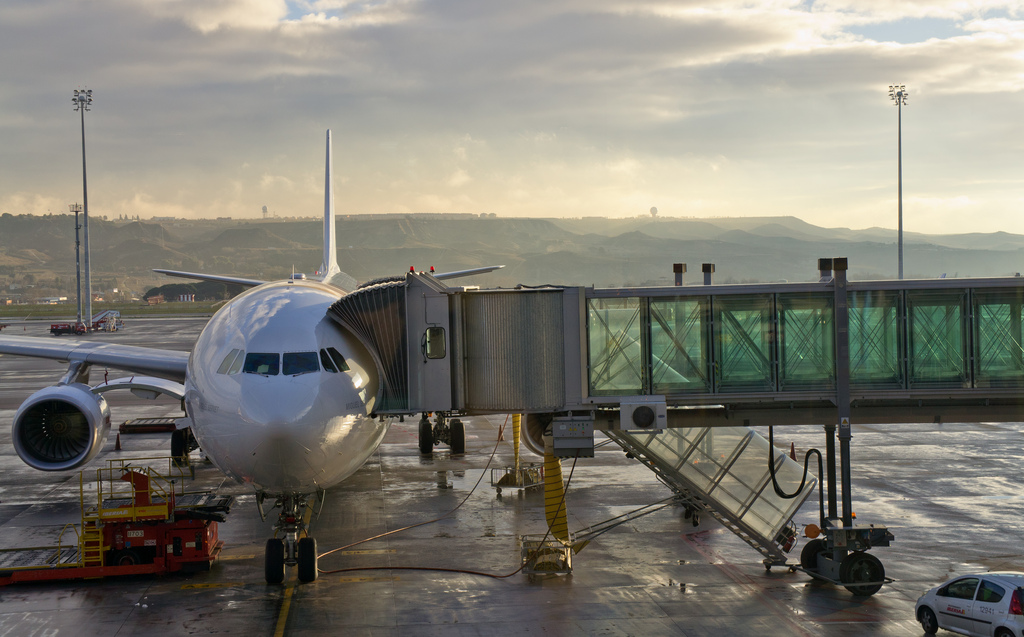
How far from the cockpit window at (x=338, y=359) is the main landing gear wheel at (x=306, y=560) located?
3690 mm

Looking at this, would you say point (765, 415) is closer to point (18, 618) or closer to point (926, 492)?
point (926, 492)

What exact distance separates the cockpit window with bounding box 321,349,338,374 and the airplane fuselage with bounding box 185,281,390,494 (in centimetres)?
2

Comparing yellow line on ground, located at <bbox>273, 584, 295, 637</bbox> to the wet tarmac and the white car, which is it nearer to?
the wet tarmac

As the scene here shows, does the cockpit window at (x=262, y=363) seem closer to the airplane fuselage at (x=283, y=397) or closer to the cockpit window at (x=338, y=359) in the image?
the airplane fuselage at (x=283, y=397)

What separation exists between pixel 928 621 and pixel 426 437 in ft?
62.6

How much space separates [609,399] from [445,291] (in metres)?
3.81

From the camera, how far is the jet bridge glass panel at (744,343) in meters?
17.5

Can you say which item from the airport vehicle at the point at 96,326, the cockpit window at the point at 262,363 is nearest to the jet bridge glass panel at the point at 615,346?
the cockpit window at the point at 262,363

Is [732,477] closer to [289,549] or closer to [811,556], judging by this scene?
[811,556]

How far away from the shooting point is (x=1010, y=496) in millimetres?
24703

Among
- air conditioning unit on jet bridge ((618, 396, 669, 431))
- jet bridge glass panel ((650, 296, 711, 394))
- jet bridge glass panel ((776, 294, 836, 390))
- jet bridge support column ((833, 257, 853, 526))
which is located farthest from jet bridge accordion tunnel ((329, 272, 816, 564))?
jet bridge support column ((833, 257, 853, 526))

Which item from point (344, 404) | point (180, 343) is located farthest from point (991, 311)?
point (180, 343)

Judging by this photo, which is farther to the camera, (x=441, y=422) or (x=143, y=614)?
(x=441, y=422)

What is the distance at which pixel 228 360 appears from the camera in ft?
53.6
